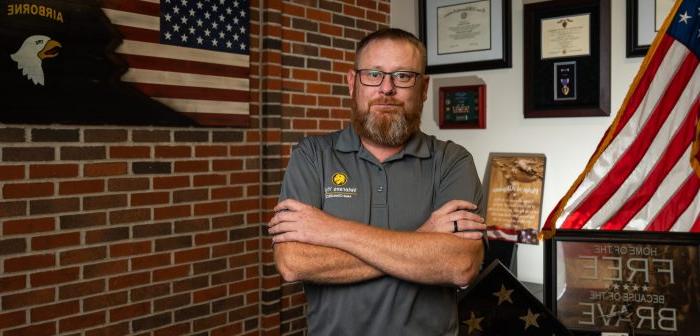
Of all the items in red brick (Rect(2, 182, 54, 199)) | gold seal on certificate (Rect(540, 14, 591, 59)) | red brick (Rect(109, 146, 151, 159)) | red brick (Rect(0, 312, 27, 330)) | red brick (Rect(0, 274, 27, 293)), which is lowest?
red brick (Rect(0, 312, 27, 330))

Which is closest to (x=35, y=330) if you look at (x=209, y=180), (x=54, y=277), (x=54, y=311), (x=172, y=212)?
(x=54, y=311)

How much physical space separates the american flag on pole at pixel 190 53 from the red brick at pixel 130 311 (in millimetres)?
825

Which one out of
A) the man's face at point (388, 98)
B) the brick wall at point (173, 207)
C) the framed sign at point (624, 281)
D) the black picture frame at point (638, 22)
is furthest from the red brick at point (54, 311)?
the black picture frame at point (638, 22)

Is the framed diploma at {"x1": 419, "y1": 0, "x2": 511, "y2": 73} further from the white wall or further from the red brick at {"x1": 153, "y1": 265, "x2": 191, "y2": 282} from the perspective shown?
the red brick at {"x1": 153, "y1": 265, "x2": 191, "y2": 282}

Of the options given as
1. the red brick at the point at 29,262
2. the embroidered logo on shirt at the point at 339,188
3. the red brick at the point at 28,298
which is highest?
the embroidered logo on shirt at the point at 339,188

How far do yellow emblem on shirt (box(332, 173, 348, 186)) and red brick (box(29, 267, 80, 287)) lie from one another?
1.22 metres

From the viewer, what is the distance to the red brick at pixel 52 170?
209 cm

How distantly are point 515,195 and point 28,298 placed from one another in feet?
7.37

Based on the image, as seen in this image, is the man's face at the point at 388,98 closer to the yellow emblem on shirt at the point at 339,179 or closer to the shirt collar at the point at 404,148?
the shirt collar at the point at 404,148

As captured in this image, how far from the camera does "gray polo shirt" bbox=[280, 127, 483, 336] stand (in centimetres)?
150

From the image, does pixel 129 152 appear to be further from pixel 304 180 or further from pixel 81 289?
pixel 304 180

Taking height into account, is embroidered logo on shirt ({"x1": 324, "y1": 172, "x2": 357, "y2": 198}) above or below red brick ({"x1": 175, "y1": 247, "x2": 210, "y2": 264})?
above

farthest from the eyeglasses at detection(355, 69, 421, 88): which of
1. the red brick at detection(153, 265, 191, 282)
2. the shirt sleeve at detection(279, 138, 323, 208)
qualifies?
the red brick at detection(153, 265, 191, 282)

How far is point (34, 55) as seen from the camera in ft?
6.85
